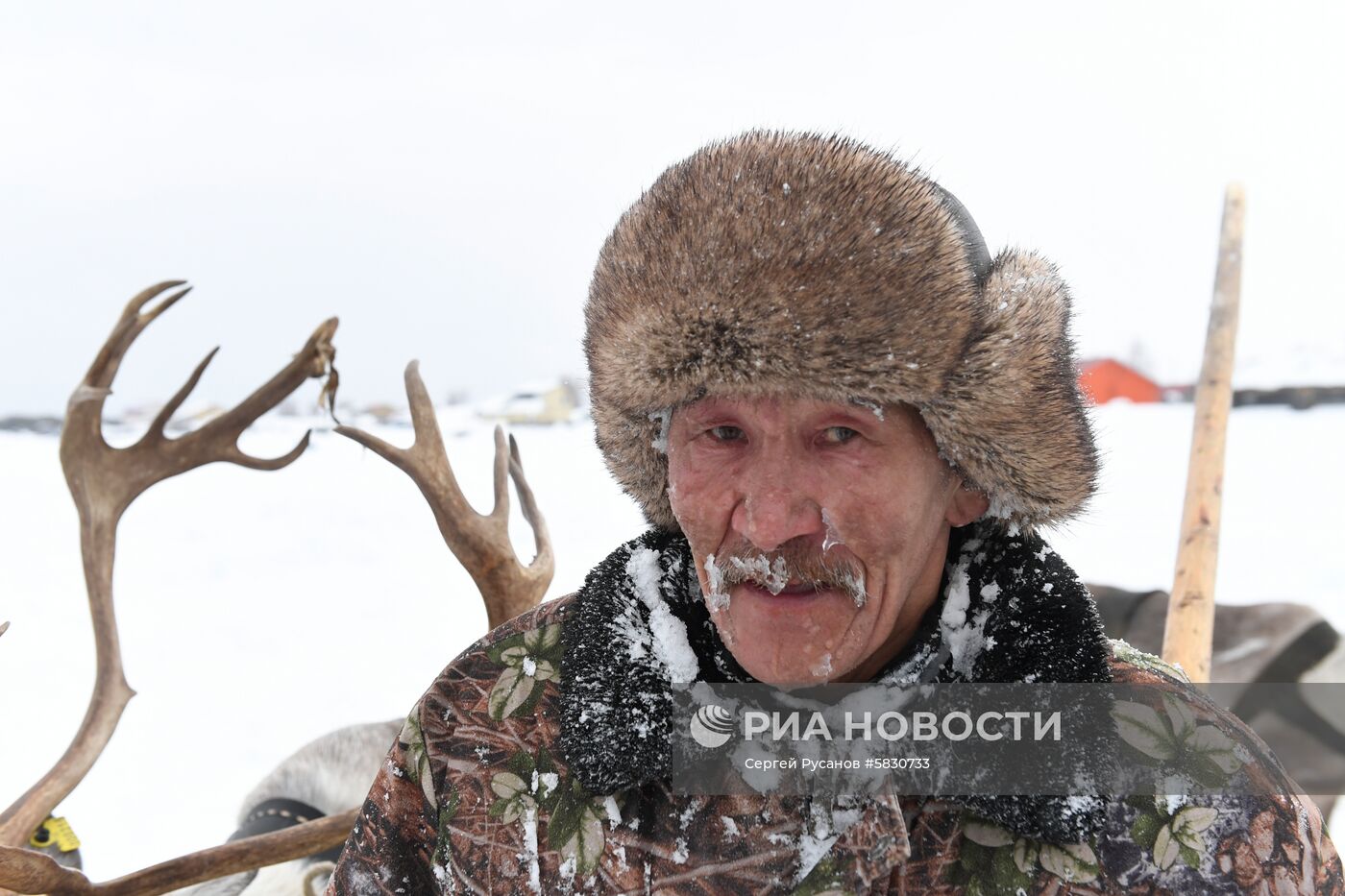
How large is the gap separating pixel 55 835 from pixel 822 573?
1898mm

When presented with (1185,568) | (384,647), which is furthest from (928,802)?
(384,647)

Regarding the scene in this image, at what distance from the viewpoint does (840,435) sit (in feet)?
3.33

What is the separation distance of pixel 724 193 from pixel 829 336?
201 millimetres

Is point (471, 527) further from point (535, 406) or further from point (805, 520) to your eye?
point (535, 406)

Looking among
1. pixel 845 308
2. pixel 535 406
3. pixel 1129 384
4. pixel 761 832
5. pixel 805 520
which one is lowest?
pixel 761 832

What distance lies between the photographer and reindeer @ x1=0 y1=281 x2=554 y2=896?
1.99 meters

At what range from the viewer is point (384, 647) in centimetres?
518

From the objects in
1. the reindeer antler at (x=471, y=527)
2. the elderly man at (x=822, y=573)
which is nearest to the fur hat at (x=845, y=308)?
the elderly man at (x=822, y=573)

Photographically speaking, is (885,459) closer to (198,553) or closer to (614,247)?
(614,247)

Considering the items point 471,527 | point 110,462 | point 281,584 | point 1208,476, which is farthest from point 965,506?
point 281,584

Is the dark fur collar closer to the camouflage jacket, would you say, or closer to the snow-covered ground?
the camouflage jacket

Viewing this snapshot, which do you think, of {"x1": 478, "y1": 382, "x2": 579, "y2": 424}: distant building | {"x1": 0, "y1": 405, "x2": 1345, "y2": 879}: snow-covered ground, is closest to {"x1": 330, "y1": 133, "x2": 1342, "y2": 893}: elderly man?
{"x1": 0, "y1": 405, "x2": 1345, "y2": 879}: snow-covered ground

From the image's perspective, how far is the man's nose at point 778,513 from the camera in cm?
99

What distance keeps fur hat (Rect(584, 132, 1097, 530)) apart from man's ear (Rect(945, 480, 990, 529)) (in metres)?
0.01
